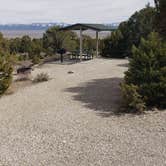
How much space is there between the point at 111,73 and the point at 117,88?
4.76 meters

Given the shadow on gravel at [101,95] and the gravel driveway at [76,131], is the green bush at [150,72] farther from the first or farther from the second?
the shadow on gravel at [101,95]

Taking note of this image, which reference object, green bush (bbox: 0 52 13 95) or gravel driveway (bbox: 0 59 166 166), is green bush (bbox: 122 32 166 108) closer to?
gravel driveway (bbox: 0 59 166 166)

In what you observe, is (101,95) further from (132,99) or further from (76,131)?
(76,131)

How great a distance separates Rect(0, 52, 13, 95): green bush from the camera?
14218 mm

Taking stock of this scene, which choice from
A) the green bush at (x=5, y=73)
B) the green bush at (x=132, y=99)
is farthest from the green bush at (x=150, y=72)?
the green bush at (x=5, y=73)

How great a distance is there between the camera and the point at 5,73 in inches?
570

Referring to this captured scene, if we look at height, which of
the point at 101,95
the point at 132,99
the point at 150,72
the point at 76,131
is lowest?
the point at 76,131

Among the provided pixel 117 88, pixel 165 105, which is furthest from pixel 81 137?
pixel 117 88

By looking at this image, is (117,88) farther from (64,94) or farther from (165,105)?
(165,105)

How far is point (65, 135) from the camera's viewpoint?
29.3 feet

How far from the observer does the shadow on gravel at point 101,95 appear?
1130 centimetres

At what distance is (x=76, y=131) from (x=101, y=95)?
13.8 feet

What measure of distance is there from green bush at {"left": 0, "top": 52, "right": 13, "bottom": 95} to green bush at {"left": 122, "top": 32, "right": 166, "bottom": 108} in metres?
4.84

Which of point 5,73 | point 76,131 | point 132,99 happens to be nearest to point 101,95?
point 132,99
